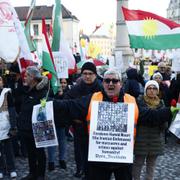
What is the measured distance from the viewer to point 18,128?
5105mm

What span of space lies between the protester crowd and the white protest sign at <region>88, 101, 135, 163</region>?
0.09m

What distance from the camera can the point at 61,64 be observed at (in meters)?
6.35

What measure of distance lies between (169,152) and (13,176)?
2.99 metres

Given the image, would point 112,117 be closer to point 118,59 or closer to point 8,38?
point 8,38

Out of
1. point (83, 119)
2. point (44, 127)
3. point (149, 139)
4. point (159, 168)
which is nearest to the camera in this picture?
point (83, 119)

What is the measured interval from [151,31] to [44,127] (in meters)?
3.17

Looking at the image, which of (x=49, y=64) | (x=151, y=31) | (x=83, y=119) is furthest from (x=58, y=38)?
(x=83, y=119)

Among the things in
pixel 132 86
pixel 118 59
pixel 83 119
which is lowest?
pixel 132 86

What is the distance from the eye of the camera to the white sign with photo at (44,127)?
3.90 m

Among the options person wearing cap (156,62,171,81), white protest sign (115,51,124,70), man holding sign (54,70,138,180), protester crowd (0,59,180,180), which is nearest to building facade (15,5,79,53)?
white protest sign (115,51,124,70)

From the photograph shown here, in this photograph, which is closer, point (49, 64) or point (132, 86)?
point (49, 64)

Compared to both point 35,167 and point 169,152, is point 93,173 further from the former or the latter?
point 169,152

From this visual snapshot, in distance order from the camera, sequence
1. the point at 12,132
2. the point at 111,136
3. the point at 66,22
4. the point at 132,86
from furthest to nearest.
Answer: the point at 66,22 → the point at 132,86 → the point at 12,132 → the point at 111,136

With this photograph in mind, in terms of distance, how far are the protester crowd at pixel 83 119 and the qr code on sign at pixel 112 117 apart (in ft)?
0.20
